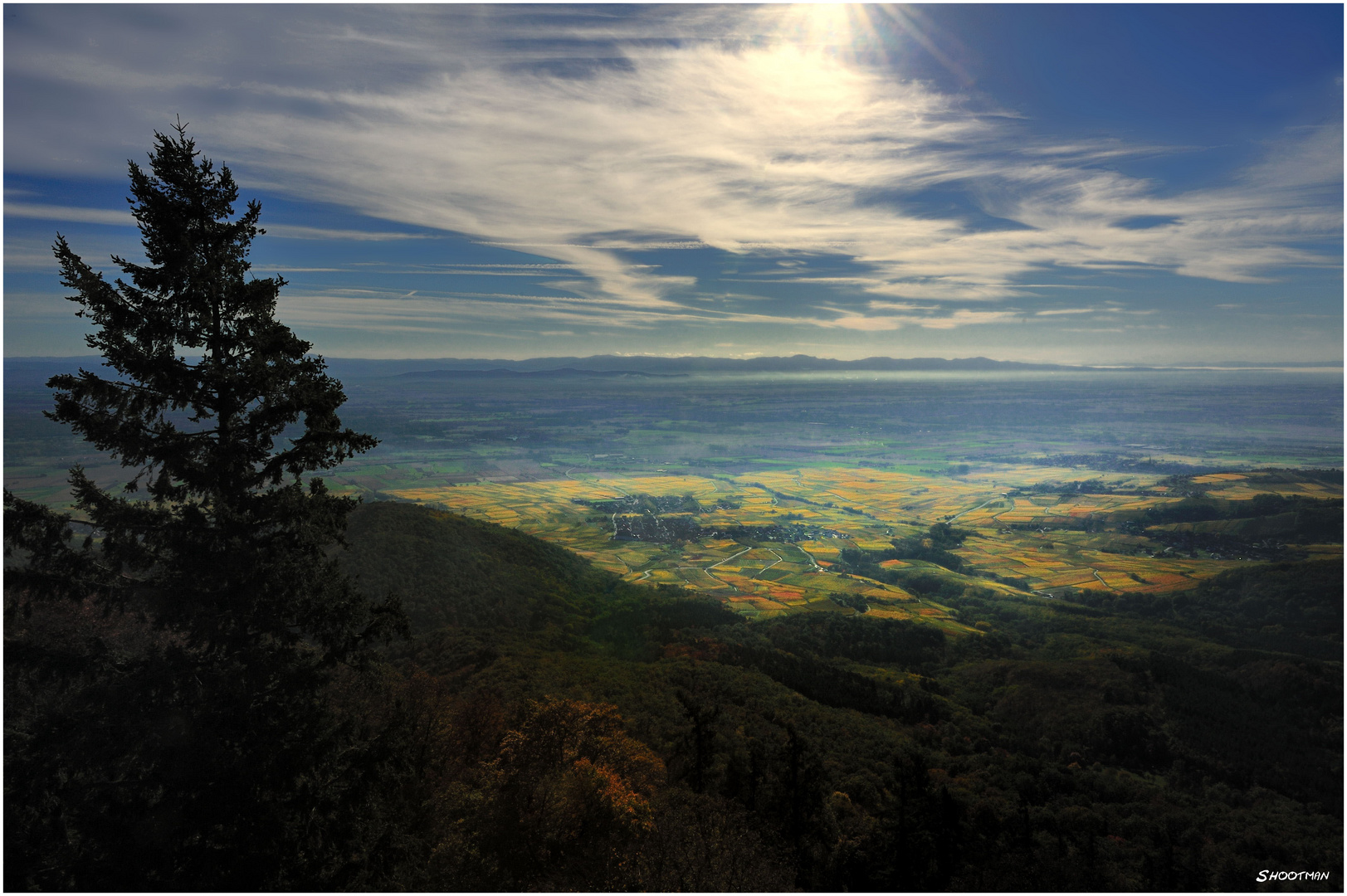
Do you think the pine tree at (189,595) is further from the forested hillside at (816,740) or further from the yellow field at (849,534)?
the yellow field at (849,534)

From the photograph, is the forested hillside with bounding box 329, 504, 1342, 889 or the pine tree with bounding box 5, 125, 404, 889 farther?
the forested hillside with bounding box 329, 504, 1342, 889

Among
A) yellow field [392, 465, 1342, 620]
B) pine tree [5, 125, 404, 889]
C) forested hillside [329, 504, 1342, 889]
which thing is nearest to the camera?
pine tree [5, 125, 404, 889]

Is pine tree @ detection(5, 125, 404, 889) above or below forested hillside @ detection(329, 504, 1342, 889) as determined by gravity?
above

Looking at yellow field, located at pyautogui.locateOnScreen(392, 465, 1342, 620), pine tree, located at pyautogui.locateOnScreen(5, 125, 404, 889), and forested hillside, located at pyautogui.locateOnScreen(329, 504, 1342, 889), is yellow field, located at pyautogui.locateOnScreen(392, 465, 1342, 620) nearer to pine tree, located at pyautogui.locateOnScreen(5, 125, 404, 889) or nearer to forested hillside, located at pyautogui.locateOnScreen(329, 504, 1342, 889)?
forested hillside, located at pyautogui.locateOnScreen(329, 504, 1342, 889)

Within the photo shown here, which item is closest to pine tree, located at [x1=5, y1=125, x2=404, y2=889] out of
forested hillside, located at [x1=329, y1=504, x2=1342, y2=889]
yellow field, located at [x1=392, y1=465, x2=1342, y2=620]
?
forested hillside, located at [x1=329, y1=504, x2=1342, y2=889]

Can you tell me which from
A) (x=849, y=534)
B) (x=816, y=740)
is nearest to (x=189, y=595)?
(x=816, y=740)

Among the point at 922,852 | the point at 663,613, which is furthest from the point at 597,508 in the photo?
the point at 922,852

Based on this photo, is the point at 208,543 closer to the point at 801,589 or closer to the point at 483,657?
the point at 483,657
